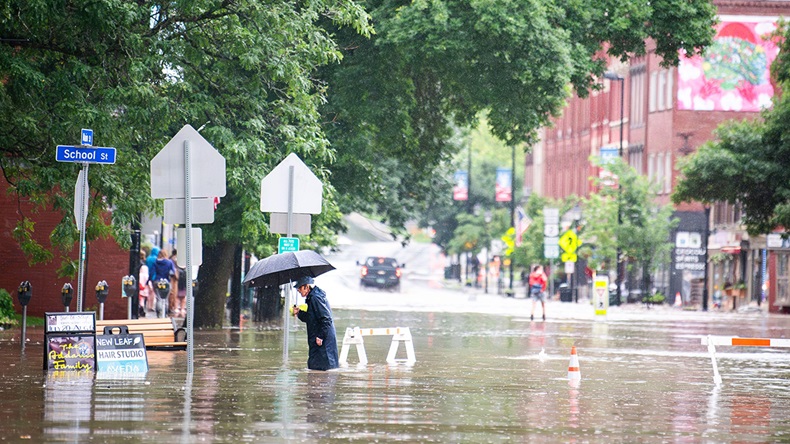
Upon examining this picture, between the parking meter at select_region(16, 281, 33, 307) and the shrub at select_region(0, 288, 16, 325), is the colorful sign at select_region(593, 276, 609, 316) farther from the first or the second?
the parking meter at select_region(16, 281, 33, 307)

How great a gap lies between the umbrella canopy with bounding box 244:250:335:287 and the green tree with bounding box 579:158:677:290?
1902 inches

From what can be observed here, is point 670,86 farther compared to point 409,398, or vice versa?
point 670,86

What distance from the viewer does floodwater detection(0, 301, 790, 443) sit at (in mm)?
13297

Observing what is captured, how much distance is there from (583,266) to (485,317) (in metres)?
47.1

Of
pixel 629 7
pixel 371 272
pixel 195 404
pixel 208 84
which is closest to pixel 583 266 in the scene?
pixel 371 272

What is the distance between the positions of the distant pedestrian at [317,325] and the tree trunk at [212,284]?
46.1 feet

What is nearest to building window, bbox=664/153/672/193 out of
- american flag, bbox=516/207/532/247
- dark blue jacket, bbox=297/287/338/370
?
american flag, bbox=516/207/532/247

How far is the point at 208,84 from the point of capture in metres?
24.8

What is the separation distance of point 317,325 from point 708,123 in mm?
61259

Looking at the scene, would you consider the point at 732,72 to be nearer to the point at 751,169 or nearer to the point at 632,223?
the point at 632,223

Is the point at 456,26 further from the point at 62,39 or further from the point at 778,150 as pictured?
the point at 778,150

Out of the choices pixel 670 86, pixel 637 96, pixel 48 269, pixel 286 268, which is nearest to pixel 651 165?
pixel 637 96

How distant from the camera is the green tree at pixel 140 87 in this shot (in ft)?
66.4

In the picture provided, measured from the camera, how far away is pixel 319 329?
66.5 ft
